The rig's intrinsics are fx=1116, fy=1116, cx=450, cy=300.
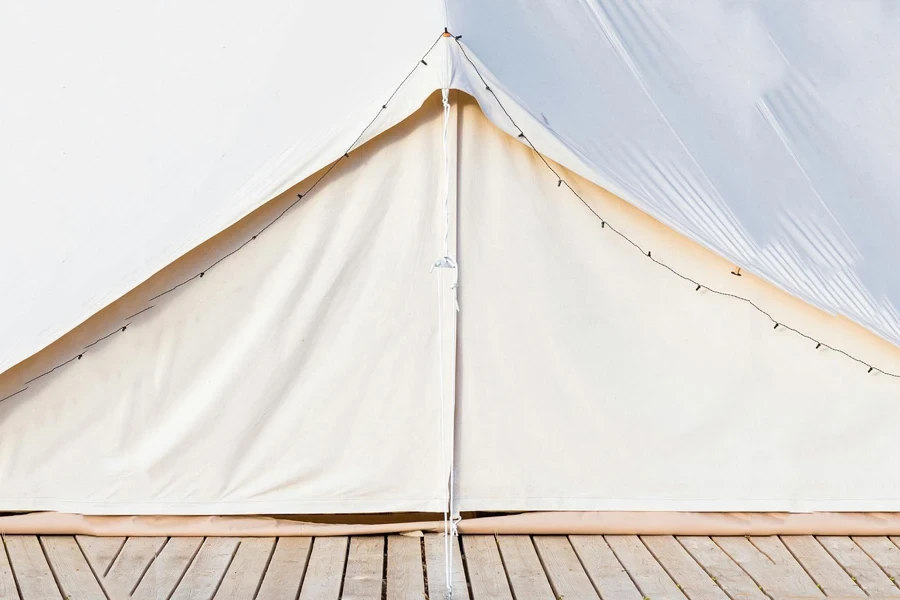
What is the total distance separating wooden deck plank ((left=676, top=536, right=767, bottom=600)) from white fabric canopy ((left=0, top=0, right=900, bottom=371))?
2.32 feet

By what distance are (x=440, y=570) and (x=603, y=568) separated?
0.42m

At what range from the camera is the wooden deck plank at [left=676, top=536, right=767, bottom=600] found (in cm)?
270

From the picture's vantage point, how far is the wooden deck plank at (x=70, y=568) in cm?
265

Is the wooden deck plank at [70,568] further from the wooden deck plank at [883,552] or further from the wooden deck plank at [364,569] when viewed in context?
the wooden deck plank at [883,552]

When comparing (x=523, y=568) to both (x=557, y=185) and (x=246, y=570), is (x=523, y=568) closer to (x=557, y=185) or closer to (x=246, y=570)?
(x=246, y=570)

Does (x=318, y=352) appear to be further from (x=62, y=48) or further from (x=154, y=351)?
(x=62, y=48)

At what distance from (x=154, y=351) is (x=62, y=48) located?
1016mm

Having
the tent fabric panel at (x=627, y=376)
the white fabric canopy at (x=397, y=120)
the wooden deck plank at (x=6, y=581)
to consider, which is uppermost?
the white fabric canopy at (x=397, y=120)

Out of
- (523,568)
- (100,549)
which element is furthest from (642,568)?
(100,549)

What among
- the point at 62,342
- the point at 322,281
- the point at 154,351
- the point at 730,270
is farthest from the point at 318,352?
the point at 730,270

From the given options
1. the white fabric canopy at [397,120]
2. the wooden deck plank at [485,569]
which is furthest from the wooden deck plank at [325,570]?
the white fabric canopy at [397,120]

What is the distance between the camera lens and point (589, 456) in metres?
3.02

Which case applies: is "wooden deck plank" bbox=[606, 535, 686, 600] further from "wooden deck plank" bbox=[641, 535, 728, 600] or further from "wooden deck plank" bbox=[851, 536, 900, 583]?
"wooden deck plank" bbox=[851, 536, 900, 583]

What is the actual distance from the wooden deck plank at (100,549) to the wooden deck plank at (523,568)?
1005 millimetres
